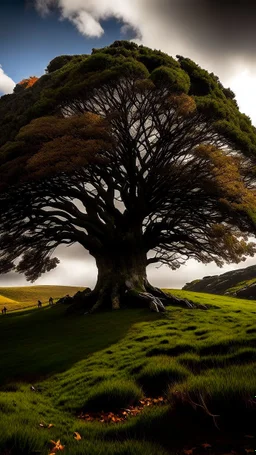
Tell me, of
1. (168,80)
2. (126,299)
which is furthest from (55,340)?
(168,80)

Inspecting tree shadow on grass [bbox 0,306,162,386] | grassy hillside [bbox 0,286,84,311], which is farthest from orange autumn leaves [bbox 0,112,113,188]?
grassy hillside [bbox 0,286,84,311]

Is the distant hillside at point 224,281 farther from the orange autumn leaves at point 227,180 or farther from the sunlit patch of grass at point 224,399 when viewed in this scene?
the sunlit patch of grass at point 224,399

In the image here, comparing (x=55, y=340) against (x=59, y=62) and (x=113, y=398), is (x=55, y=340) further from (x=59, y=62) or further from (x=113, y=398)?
(x=59, y=62)

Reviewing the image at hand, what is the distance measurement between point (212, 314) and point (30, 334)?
11060 mm

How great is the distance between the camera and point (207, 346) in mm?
12633

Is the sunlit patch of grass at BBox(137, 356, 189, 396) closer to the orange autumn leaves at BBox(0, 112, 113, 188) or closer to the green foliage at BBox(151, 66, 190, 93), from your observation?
Result: the orange autumn leaves at BBox(0, 112, 113, 188)

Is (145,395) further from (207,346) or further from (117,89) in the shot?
(117,89)

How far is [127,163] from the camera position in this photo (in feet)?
82.5

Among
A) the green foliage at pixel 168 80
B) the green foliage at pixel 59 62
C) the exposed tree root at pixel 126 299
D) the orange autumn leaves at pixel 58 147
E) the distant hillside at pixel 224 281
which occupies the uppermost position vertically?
the green foliage at pixel 59 62

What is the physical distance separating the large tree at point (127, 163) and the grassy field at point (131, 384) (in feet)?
17.9

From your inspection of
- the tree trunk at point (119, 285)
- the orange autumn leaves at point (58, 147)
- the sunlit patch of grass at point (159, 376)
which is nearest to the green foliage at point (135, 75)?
the orange autumn leaves at point (58, 147)

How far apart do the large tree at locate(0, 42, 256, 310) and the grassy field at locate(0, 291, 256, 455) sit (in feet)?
17.9

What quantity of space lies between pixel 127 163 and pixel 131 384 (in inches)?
709

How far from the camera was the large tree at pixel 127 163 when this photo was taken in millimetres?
21312
